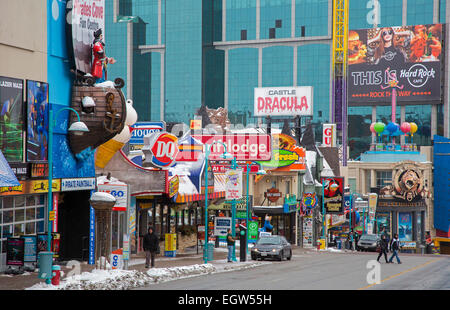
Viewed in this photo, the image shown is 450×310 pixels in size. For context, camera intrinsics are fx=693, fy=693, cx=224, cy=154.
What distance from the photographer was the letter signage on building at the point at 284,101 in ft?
244

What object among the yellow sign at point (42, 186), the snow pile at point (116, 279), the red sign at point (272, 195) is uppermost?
the yellow sign at point (42, 186)

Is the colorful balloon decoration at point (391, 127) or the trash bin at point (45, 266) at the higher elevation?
the colorful balloon decoration at point (391, 127)

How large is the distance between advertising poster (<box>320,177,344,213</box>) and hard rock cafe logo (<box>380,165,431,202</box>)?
3338 centimetres

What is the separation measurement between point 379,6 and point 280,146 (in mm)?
106400

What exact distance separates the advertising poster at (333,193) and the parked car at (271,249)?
1060 inches

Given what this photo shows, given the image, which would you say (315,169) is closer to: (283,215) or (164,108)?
(283,215)

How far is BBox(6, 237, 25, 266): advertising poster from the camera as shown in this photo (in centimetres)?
2506

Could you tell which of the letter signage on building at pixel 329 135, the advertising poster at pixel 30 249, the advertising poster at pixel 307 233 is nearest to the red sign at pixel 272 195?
the advertising poster at pixel 307 233

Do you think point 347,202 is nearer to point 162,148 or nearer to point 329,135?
point 329,135

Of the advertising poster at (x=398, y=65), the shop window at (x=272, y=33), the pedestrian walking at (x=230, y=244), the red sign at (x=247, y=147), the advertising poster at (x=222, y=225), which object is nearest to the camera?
the pedestrian walking at (x=230, y=244)

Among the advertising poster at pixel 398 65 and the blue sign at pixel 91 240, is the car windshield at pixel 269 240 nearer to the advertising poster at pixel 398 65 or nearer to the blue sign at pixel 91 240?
the blue sign at pixel 91 240

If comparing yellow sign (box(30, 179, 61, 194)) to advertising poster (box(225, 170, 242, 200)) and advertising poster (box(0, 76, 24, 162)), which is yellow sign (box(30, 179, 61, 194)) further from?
advertising poster (box(225, 170, 242, 200))

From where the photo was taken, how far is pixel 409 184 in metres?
95.8

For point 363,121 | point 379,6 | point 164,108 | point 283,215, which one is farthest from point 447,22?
point 283,215
